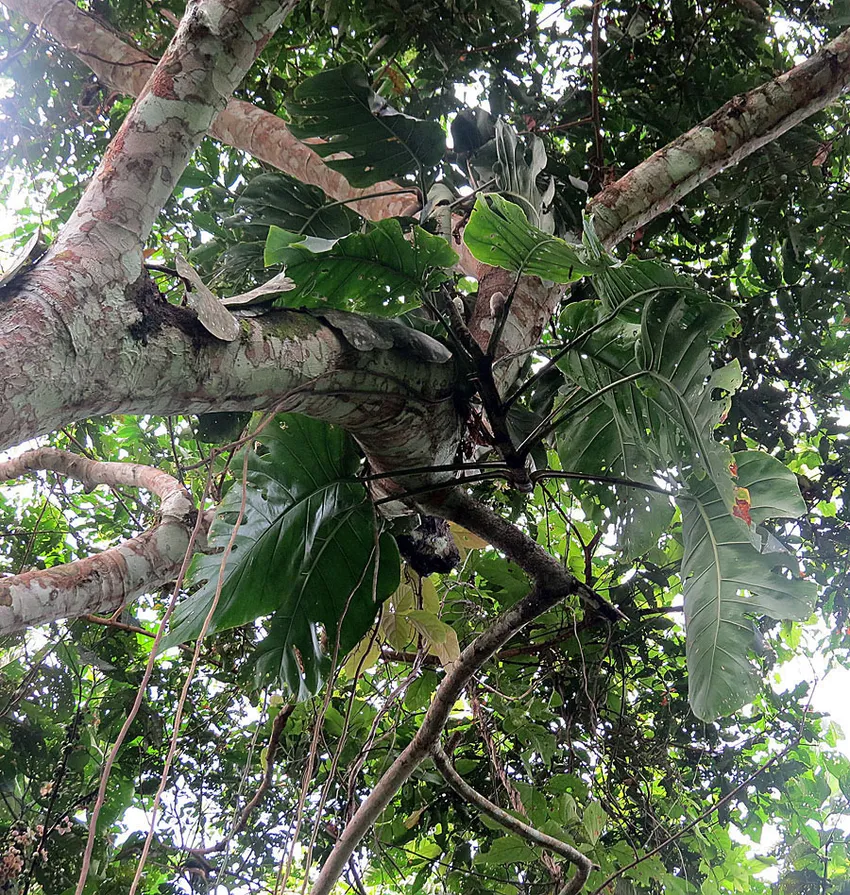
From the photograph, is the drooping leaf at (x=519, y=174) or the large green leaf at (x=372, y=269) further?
the drooping leaf at (x=519, y=174)

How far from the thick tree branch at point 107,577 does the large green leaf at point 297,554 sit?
438mm

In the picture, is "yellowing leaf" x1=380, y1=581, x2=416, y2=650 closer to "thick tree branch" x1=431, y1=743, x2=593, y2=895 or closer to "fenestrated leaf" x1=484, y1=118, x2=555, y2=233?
"thick tree branch" x1=431, y1=743, x2=593, y2=895

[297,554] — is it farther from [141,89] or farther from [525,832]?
[141,89]

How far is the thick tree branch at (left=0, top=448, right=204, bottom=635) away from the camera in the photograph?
1.66 meters

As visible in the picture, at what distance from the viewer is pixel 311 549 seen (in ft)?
4.78

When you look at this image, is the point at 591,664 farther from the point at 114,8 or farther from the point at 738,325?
the point at 114,8

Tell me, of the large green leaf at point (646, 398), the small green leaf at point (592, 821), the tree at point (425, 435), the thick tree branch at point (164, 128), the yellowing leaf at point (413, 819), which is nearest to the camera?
the thick tree branch at point (164, 128)

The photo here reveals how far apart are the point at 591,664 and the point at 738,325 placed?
1.32 meters

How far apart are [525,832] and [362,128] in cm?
165

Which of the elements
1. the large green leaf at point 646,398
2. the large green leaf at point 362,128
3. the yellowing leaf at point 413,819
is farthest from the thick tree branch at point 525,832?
the large green leaf at point 362,128

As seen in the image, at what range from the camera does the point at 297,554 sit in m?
1.45

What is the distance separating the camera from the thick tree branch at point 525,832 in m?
1.56

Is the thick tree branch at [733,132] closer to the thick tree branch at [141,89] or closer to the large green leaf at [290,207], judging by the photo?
the large green leaf at [290,207]

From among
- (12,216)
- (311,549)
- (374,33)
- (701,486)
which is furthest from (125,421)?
(701,486)
